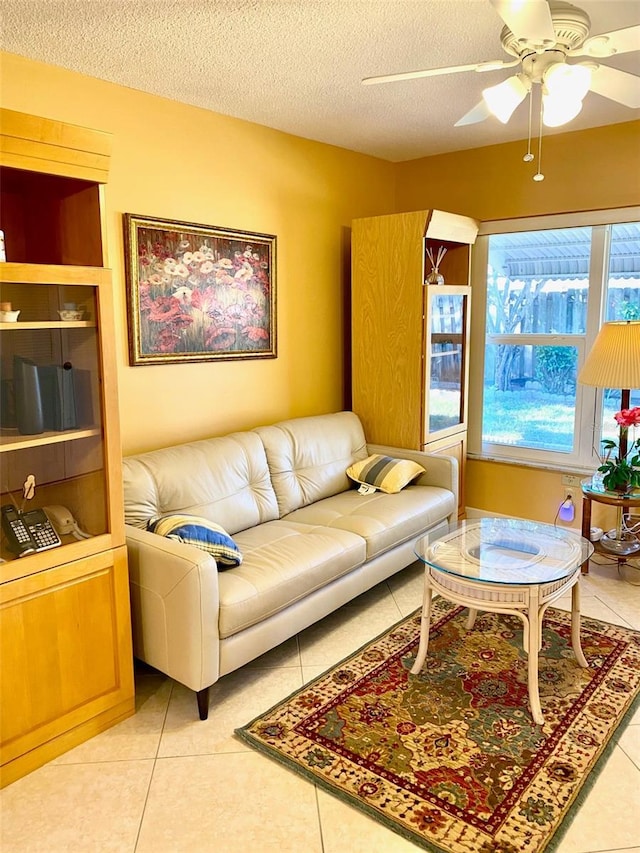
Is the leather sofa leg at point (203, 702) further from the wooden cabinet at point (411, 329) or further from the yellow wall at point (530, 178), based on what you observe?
the yellow wall at point (530, 178)

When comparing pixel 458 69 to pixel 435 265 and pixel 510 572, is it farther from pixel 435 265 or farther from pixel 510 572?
pixel 435 265

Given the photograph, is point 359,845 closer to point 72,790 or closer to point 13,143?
point 72,790

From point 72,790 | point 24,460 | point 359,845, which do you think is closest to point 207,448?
point 24,460

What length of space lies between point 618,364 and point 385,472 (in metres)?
1.43

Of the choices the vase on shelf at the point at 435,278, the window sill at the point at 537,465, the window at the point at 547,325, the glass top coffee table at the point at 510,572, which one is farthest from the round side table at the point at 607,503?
the vase on shelf at the point at 435,278

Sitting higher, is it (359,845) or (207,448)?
(207,448)

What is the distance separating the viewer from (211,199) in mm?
3430

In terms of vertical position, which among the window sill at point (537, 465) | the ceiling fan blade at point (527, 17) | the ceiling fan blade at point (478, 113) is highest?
the ceiling fan blade at point (478, 113)

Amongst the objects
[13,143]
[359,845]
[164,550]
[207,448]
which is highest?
[13,143]

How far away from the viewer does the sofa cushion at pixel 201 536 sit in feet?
8.39

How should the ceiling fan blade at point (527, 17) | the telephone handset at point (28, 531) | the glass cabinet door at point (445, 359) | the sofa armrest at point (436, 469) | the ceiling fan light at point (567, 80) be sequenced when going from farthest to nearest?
1. the glass cabinet door at point (445, 359)
2. the sofa armrest at point (436, 469)
3. the telephone handset at point (28, 531)
4. the ceiling fan light at point (567, 80)
5. the ceiling fan blade at point (527, 17)

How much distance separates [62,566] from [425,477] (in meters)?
2.36

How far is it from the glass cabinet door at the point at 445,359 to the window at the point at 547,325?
0.70ft

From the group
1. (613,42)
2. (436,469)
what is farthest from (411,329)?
(613,42)
